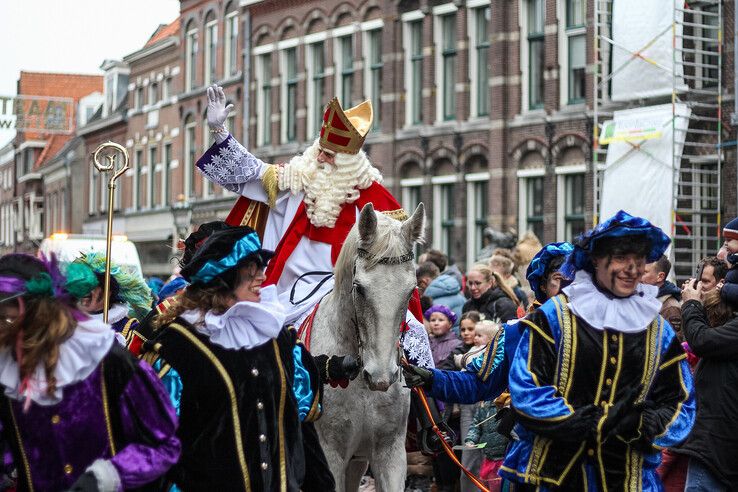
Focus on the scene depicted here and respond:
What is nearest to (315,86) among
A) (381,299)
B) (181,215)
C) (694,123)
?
(181,215)

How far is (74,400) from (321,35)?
27.1m

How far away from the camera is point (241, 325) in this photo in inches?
186

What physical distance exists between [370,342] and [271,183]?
2143 millimetres

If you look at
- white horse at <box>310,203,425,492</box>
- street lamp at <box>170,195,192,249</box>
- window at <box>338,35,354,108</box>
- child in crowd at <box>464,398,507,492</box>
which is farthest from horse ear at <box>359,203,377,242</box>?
street lamp at <box>170,195,192,249</box>

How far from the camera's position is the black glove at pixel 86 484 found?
3.90m

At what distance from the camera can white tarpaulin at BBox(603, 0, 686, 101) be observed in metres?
20.6

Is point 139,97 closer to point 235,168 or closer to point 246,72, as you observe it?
point 246,72

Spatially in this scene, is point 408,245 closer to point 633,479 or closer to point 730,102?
point 633,479

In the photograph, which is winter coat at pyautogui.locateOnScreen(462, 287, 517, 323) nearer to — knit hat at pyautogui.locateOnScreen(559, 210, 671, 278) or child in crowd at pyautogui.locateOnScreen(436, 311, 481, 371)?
child in crowd at pyautogui.locateOnScreen(436, 311, 481, 371)

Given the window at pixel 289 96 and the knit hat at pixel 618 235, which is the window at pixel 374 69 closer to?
the window at pixel 289 96

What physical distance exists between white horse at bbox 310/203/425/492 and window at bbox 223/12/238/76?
2990 centimetres

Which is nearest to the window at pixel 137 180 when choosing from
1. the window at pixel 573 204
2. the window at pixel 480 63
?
the window at pixel 480 63

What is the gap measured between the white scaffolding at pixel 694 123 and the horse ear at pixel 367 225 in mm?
14440

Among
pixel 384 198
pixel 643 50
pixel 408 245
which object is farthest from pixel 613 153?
pixel 408 245
